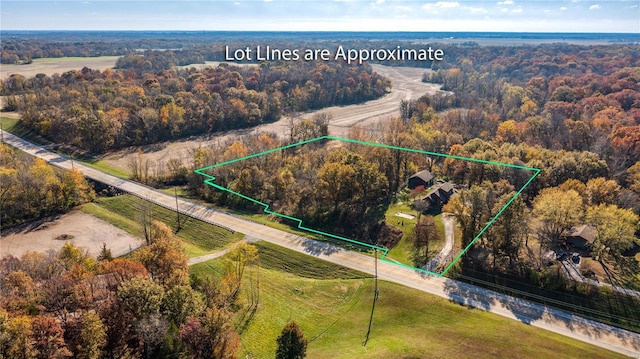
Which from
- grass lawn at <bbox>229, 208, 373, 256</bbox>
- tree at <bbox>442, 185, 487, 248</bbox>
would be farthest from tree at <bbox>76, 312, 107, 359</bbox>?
tree at <bbox>442, 185, 487, 248</bbox>

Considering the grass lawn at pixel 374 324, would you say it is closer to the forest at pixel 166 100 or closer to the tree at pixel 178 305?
the tree at pixel 178 305

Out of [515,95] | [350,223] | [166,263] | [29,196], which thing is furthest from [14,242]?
[515,95]

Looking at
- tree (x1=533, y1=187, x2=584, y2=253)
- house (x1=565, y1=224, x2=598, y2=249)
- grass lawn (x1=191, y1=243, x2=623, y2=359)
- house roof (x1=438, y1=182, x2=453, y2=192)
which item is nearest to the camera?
grass lawn (x1=191, y1=243, x2=623, y2=359)

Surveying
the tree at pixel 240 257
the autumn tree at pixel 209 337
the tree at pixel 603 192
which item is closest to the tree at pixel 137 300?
the autumn tree at pixel 209 337

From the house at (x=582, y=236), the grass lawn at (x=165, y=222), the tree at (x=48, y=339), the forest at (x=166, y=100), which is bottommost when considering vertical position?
the grass lawn at (x=165, y=222)

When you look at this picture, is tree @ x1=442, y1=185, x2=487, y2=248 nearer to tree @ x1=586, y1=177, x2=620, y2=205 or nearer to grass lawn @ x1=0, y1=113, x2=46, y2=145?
tree @ x1=586, y1=177, x2=620, y2=205

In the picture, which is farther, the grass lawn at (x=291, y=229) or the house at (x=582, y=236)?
the grass lawn at (x=291, y=229)

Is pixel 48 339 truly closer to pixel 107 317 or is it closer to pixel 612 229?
pixel 107 317

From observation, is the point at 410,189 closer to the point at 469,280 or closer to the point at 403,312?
the point at 469,280
